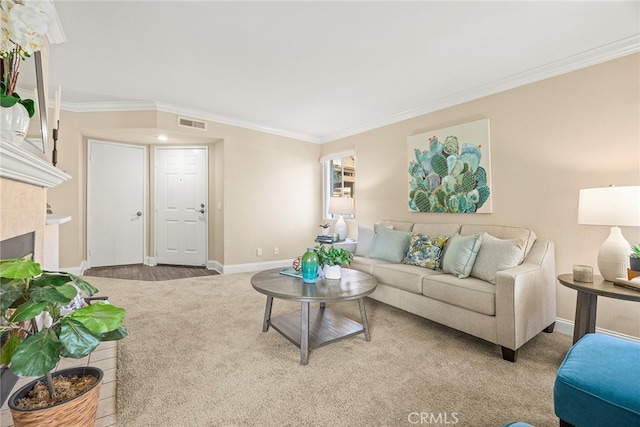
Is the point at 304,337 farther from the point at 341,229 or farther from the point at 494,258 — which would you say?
the point at 341,229

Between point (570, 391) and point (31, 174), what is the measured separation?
258 centimetres

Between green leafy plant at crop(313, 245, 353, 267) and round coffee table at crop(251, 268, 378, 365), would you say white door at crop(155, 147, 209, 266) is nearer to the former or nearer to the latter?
round coffee table at crop(251, 268, 378, 365)

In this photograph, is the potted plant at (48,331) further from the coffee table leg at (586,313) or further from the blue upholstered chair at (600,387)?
the coffee table leg at (586,313)

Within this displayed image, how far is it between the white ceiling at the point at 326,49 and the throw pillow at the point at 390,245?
1639 mm

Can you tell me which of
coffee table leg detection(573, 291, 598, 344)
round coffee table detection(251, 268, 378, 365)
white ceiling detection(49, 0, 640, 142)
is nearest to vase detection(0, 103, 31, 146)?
white ceiling detection(49, 0, 640, 142)

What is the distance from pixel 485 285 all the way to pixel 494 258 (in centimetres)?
28

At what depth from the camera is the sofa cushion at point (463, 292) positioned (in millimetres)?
2129

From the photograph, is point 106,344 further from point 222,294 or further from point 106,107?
point 106,107

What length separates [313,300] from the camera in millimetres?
1947

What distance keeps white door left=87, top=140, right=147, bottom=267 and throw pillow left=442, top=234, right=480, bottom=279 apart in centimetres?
485

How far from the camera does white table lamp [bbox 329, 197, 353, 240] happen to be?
14.6 feet

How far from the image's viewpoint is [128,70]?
2900 mm

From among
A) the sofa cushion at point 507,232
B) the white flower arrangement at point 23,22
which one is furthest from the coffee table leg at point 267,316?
Answer: the sofa cushion at point 507,232

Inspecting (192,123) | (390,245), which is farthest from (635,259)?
(192,123)
